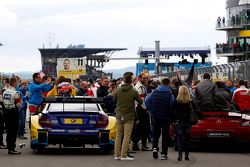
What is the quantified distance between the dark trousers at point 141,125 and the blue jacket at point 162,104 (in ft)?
7.52

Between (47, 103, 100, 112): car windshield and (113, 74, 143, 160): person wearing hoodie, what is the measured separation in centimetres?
93

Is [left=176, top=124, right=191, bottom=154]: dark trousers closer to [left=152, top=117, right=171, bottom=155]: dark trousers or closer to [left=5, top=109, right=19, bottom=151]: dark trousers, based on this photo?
[left=152, top=117, right=171, bottom=155]: dark trousers

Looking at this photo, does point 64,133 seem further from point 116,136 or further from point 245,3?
point 245,3

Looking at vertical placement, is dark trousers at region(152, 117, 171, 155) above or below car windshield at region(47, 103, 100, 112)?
below

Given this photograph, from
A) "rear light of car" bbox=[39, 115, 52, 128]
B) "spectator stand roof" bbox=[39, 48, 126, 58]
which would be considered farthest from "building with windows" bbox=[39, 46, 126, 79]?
"rear light of car" bbox=[39, 115, 52, 128]

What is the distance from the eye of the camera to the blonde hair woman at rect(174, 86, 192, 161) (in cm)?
1611

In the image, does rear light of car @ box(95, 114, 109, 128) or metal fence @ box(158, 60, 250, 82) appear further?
metal fence @ box(158, 60, 250, 82)

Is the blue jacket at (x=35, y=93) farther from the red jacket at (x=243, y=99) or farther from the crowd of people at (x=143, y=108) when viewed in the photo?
the red jacket at (x=243, y=99)

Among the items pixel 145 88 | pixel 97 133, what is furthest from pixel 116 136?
pixel 145 88

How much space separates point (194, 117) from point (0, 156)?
4.11m

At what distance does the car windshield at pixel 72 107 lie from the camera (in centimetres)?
1658

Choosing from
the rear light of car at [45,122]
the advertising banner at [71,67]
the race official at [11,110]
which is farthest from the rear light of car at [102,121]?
the advertising banner at [71,67]

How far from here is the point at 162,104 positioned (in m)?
16.2

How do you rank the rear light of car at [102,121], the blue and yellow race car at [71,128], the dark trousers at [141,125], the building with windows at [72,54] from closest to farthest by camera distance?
the blue and yellow race car at [71,128] < the rear light of car at [102,121] < the dark trousers at [141,125] < the building with windows at [72,54]
